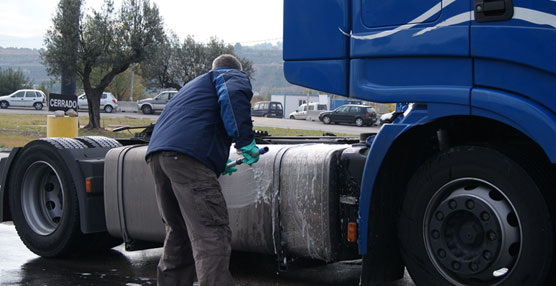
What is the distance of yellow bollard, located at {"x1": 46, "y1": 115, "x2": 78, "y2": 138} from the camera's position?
1140 centimetres

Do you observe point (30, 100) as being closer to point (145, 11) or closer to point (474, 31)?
point (145, 11)

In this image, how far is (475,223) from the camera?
149 inches

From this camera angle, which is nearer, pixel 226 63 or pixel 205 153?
pixel 205 153

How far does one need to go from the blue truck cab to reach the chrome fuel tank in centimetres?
49

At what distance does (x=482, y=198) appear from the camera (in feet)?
12.2

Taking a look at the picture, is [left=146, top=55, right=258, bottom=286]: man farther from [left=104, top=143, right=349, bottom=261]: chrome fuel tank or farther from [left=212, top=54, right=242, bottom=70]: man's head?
[left=104, top=143, right=349, bottom=261]: chrome fuel tank

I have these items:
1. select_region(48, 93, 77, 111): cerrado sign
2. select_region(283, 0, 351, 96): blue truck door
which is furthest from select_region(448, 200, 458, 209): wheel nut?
select_region(48, 93, 77, 111): cerrado sign

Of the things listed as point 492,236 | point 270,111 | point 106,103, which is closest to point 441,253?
point 492,236

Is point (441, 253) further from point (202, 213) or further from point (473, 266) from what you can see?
point (202, 213)

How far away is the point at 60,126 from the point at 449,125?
29.0ft

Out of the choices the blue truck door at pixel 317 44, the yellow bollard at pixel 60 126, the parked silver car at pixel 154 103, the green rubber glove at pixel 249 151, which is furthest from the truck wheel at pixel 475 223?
the parked silver car at pixel 154 103

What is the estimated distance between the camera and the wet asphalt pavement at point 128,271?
5523 millimetres

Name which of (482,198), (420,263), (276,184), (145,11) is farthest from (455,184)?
(145,11)

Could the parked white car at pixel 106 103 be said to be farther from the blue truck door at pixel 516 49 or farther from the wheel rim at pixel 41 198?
the blue truck door at pixel 516 49
